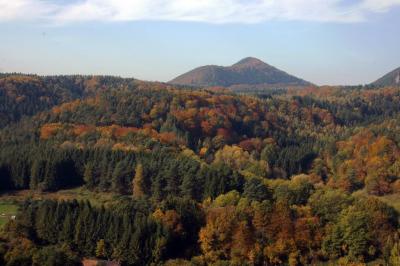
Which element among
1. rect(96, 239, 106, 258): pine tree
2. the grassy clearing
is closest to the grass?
the grassy clearing

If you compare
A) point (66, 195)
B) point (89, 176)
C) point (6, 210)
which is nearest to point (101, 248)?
point (6, 210)

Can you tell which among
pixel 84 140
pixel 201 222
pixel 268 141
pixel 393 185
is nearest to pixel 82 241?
pixel 201 222

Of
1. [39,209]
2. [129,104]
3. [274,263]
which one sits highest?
[129,104]

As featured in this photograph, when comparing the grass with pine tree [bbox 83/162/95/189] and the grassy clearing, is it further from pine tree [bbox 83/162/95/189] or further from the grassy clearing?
pine tree [bbox 83/162/95/189]

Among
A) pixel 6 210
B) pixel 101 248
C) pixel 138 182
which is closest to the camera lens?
pixel 101 248

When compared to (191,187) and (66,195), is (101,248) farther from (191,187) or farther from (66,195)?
(66,195)

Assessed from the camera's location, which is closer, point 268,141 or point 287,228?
point 287,228

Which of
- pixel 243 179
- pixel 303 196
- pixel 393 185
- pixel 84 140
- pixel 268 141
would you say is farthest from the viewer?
pixel 268 141

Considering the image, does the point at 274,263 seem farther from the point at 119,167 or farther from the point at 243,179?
the point at 119,167
